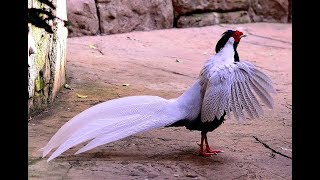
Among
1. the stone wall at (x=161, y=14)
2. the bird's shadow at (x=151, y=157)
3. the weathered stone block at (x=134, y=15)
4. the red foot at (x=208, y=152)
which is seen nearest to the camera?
the bird's shadow at (x=151, y=157)

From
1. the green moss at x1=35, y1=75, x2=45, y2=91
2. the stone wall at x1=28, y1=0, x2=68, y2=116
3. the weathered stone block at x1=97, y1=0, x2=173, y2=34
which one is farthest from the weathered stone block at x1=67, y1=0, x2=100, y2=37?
the green moss at x1=35, y1=75, x2=45, y2=91

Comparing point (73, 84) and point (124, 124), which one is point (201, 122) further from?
point (73, 84)

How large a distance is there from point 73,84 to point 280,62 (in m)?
3.03

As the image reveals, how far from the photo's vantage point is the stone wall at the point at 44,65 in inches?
142

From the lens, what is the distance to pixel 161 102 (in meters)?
3.09

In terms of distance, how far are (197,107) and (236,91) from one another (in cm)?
26

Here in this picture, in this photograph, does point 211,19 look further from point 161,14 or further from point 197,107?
point 197,107

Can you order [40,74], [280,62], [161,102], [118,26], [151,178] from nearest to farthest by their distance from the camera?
[151,178] < [161,102] < [40,74] < [280,62] < [118,26]

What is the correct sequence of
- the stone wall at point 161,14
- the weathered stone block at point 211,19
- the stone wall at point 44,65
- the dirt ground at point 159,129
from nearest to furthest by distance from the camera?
the dirt ground at point 159,129, the stone wall at point 44,65, the stone wall at point 161,14, the weathered stone block at point 211,19

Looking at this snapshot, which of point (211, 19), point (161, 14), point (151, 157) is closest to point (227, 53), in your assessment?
point (151, 157)

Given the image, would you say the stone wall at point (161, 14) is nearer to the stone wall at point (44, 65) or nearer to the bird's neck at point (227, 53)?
the stone wall at point (44, 65)

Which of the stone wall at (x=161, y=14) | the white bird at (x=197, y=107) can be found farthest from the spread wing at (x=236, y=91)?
the stone wall at (x=161, y=14)
